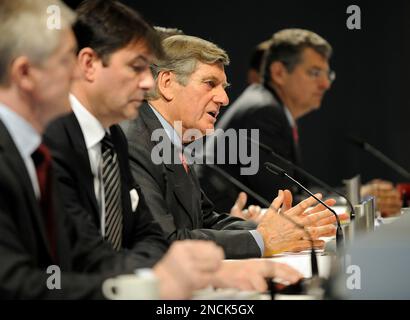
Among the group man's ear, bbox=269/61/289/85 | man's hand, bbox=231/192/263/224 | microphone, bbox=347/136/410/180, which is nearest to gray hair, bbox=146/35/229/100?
man's hand, bbox=231/192/263/224

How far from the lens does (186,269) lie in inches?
74.8

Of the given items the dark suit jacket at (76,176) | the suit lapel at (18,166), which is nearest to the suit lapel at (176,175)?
the dark suit jacket at (76,176)

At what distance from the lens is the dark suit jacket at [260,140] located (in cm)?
446

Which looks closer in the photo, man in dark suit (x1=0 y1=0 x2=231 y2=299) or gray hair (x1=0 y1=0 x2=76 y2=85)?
man in dark suit (x1=0 y1=0 x2=231 y2=299)

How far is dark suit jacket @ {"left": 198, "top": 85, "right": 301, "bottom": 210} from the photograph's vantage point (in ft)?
14.6

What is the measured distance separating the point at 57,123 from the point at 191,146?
2214 millimetres

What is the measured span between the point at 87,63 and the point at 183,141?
3.43ft

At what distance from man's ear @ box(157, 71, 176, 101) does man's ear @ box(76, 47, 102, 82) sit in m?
0.91

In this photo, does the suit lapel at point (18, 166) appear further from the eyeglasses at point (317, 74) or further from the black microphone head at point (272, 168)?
the eyeglasses at point (317, 74)

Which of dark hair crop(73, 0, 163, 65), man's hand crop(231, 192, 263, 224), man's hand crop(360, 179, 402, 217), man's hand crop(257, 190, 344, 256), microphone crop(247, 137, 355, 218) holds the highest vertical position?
dark hair crop(73, 0, 163, 65)

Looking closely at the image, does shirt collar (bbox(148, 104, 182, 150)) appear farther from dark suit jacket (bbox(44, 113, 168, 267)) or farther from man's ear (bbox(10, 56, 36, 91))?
man's ear (bbox(10, 56, 36, 91))

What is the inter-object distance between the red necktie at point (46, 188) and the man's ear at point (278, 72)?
334 cm
